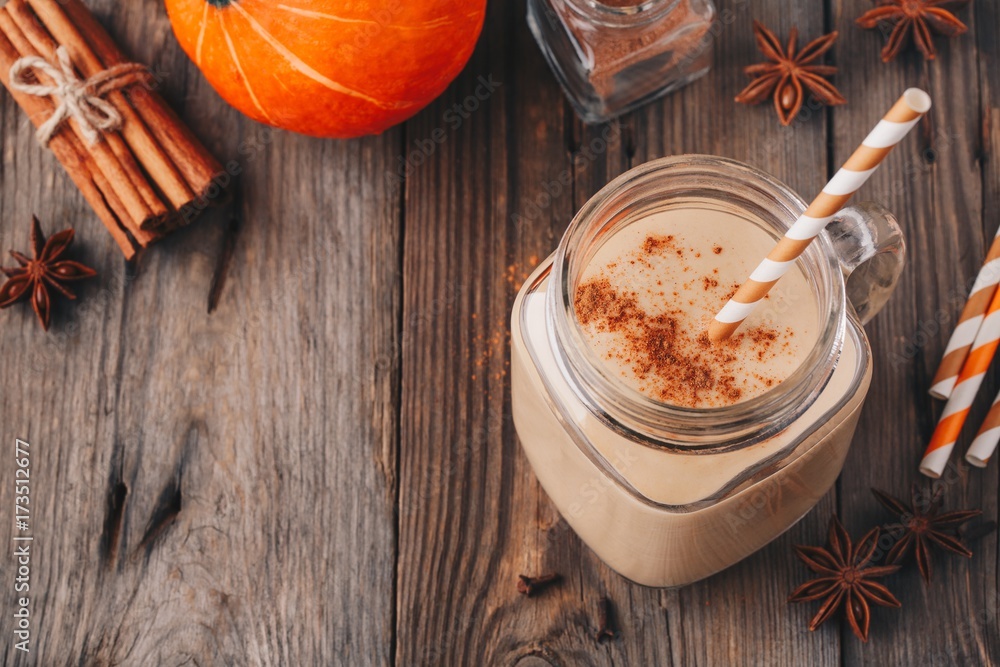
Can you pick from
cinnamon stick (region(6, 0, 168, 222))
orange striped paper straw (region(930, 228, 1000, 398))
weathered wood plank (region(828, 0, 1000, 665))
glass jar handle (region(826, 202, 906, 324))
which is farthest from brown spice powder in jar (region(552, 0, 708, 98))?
cinnamon stick (region(6, 0, 168, 222))

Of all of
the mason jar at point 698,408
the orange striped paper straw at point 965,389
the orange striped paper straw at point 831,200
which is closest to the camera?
the orange striped paper straw at point 831,200

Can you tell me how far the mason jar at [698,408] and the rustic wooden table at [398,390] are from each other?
25cm

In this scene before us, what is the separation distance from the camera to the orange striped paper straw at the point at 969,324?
1221 millimetres

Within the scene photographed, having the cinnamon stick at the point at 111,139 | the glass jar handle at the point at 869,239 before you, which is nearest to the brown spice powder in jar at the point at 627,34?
the glass jar handle at the point at 869,239

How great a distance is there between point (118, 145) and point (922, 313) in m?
1.17

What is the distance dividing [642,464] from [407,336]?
0.50 meters

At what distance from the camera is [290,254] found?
133 centimetres

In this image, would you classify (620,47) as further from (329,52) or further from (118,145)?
(118,145)

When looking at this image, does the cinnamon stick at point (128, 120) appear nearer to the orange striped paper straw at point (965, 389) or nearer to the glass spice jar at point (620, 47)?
the glass spice jar at point (620, 47)

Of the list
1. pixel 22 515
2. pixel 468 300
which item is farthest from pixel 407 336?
pixel 22 515

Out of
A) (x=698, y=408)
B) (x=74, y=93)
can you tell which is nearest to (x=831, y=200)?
(x=698, y=408)

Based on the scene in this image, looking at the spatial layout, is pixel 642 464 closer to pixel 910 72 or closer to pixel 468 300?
pixel 468 300

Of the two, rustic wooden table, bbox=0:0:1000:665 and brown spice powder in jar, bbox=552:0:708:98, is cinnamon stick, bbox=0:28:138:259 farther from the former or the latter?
brown spice powder in jar, bbox=552:0:708:98

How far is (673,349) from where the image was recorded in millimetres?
908
